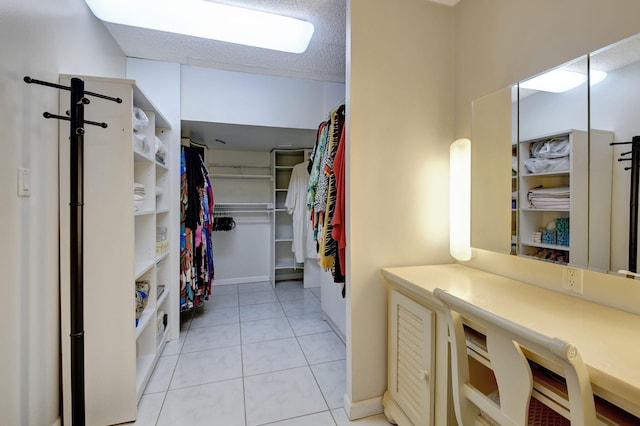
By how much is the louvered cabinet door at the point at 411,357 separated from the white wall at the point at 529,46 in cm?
58

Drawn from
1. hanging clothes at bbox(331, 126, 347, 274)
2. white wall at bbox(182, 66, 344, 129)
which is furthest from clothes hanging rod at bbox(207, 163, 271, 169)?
hanging clothes at bbox(331, 126, 347, 274)

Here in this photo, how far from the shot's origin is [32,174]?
130cm

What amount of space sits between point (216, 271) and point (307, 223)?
154 centimetres

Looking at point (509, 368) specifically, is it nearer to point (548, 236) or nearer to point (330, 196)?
point (548, 236)

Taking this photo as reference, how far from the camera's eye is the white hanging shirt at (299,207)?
157 inches

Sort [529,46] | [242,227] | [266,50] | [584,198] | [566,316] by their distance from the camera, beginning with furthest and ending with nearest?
[242,227] < [266,50] < [529,46] < [584,198] < [566,316]

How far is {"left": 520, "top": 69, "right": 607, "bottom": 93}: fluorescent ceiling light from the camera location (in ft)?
3.69

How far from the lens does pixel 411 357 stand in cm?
141

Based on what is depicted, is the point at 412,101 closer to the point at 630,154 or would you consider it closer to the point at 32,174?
the point at 630,154

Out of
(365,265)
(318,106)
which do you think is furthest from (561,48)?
(318,106)

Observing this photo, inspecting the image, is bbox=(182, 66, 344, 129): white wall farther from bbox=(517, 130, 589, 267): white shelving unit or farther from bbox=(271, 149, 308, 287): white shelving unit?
bbox=(517, 130, 589, 267): white shelving unit

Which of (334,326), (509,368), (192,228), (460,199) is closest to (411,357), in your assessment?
(509,368)

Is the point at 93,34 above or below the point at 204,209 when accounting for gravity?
above

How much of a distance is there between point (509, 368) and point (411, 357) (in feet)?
2.09
